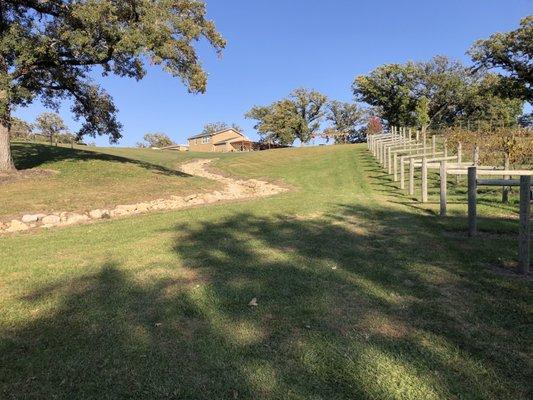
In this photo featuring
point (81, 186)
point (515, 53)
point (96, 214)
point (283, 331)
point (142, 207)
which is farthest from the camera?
point (515, 53)

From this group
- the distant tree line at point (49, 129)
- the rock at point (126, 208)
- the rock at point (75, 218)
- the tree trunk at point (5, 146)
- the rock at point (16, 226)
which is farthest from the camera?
the distant tree line at point (49, 129)

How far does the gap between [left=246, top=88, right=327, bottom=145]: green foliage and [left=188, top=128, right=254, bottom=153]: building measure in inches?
159

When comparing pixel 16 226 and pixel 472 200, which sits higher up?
pixel 472 200

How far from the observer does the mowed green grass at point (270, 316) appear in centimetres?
299

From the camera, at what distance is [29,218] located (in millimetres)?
10969

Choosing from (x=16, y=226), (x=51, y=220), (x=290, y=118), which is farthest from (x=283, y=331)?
(x=290, y=118)

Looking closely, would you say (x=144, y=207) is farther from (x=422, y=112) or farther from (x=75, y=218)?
(x=422, y=112)

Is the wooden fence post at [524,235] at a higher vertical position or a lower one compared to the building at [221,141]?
lower

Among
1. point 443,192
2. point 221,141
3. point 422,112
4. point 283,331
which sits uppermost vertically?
point 422,112

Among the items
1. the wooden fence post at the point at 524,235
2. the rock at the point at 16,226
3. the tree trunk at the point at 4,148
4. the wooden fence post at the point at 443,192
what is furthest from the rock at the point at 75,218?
the wooden fence post at the point at 524,235

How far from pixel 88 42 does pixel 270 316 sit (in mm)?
14094

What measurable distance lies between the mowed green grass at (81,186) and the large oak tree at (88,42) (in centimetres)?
232

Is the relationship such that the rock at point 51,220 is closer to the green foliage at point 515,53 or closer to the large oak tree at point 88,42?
the large oak tree at point 88,42

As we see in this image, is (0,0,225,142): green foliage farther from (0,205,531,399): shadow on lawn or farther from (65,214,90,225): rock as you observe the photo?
(0,205,531,399): shadow on lawn
